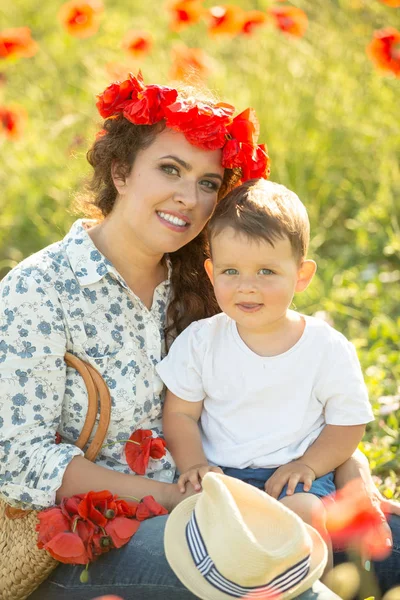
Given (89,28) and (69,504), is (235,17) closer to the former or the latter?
(89,28)

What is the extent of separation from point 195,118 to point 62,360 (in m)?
0.77

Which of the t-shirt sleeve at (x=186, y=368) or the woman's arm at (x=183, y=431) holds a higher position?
the t-shirt sleeve at (x=186, y=368)

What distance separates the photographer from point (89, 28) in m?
4.91

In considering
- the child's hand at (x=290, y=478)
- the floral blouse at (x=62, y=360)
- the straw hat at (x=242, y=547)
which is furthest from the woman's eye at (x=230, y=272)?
the straw hat at (x=242, y=547)

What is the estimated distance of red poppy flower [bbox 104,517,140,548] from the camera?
88.8 inches

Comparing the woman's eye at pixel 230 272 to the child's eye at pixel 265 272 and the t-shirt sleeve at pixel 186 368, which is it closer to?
the child's eye at pixel 265 272

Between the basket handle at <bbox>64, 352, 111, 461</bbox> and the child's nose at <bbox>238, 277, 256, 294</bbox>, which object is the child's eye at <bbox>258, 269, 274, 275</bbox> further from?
the basket handle at <bbox>64, 352, 111, 461</bbox>

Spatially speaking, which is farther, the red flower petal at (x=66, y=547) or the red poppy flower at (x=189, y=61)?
the red poppy flower at (x=189, y=61)

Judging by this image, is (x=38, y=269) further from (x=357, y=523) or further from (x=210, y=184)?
(x=357, y=523)

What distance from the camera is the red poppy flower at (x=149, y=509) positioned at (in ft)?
7.75

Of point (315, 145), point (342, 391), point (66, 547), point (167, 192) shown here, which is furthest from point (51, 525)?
point (315, 145)

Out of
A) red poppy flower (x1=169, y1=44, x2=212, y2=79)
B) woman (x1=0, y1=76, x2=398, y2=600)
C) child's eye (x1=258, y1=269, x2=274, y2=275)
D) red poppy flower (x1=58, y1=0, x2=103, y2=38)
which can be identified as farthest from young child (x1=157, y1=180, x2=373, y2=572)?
red poppy flower (x1=58, y1=0, x2=103, y2=38)

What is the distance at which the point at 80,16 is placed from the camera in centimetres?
486

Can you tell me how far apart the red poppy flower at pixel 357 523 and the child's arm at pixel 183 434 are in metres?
0.37
